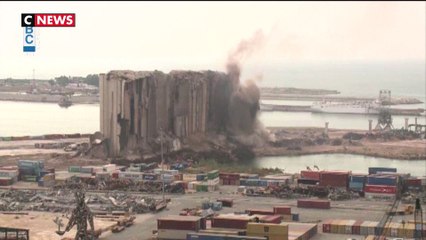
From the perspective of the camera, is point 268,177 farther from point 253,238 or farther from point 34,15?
point 34,15

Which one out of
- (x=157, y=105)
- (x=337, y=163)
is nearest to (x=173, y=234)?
(x=157, y=105)

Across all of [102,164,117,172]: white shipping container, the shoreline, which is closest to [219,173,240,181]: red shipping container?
[102,164,117,172]: white shipping container

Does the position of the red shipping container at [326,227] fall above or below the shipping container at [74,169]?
below

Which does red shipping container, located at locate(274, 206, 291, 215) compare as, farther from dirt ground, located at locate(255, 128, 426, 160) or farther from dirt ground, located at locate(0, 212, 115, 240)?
dirt ground, located at locate(255, 128, 426, 160)

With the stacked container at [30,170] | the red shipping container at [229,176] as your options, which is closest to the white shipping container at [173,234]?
the red shipping container at [229,176]

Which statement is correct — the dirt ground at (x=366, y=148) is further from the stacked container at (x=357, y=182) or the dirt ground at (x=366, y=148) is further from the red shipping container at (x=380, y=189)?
the red shipping container at (x=380, y=189)

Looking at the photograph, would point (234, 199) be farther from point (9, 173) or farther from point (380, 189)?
point (9, 173)
